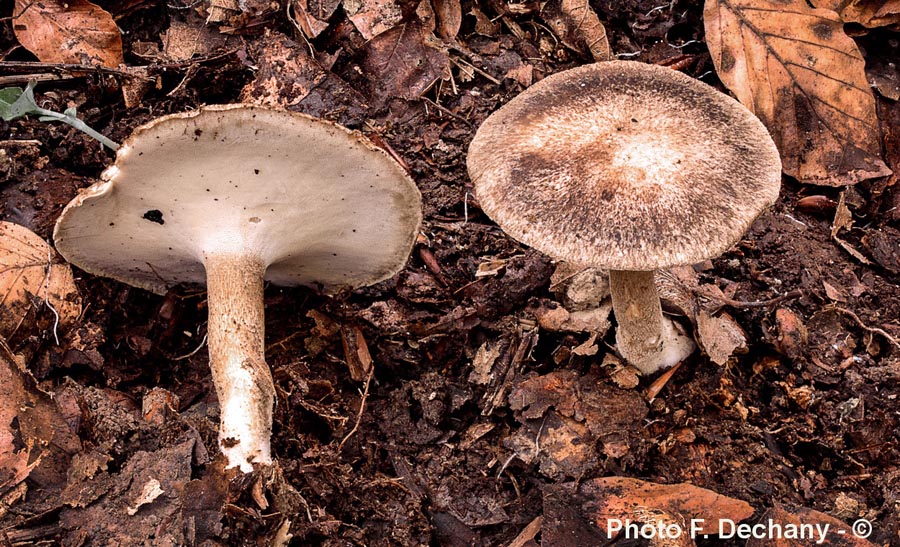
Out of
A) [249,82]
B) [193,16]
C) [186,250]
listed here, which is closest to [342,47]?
[249,82]

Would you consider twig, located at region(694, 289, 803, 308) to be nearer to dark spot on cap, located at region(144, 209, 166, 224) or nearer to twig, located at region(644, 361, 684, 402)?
twig, located at region(644, 361, 684, 402)

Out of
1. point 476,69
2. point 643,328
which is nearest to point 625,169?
point 643,328

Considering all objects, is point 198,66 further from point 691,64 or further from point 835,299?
point 835,299

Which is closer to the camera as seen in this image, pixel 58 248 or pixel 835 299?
pixel 58 248

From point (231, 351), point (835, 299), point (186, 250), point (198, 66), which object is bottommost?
point (835, 299)

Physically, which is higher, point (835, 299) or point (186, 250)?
point (186, 250)

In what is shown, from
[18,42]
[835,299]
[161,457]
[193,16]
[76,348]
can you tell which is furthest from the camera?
[193,16]

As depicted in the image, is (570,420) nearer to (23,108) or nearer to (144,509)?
(144,509)
